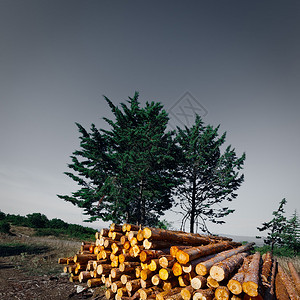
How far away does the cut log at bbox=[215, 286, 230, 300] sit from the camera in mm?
3316

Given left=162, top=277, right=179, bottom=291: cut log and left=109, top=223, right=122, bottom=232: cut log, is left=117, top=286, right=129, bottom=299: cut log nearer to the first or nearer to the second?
left=162, top=277, right=179, bottom=291: cut log

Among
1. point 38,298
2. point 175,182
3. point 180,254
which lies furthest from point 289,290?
point 175,182

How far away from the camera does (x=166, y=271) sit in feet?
13.9

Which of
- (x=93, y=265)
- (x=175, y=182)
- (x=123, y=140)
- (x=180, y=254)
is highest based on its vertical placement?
(x=123, y=140)

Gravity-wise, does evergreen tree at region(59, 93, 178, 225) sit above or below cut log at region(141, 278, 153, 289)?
above

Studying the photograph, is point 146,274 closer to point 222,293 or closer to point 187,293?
point 187,293

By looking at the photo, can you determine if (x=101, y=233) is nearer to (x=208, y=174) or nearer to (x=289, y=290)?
(x=289, y=290)

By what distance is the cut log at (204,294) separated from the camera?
3.44 m

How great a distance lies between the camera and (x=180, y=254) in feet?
13.7

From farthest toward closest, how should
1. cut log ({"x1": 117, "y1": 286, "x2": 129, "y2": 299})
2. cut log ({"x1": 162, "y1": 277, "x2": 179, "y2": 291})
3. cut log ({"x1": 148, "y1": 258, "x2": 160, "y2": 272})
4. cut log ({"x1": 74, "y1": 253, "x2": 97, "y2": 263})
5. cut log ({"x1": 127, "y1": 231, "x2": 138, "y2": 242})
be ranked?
cut log ({"x1": 74, "y1": 253, "x2": 97, "y2": 263}) < cut log ({"x1": 127, "y1": 231, "x2": 138, "y2": 242}) < cut log ({"x1": 117, "y1": 286, "x2": 129, "y2": 299}) < cut log ({"x1": 148, "y1": 258, "x2": 160, "y2": 272}) < cut log ({"x1": 162, "y1": 277, "x2": 179, "y2": 291})

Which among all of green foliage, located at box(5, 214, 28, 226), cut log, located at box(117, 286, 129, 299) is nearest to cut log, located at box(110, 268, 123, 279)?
cut log, located at box(117, 286, 129, 299)

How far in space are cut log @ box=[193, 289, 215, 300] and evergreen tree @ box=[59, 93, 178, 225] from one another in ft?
36.2

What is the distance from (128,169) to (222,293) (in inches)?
487

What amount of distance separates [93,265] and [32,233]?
20.1 m
